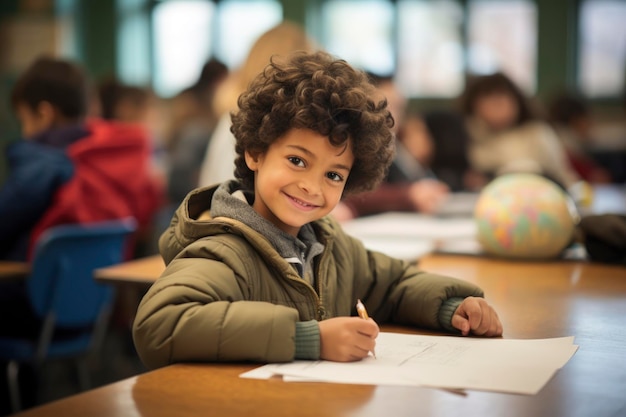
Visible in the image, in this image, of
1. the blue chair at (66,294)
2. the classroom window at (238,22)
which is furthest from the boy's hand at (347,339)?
the classroom window at (238,22)

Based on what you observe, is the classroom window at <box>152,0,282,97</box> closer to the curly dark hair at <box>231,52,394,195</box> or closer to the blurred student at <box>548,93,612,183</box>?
the blurred student at <box>548,93,612,183</box>

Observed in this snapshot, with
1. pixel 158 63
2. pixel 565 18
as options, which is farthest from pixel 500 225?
pixel 158 63

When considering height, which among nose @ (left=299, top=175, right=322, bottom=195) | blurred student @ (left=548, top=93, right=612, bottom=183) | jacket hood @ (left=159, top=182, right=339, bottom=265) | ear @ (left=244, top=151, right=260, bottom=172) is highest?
ear @ (left=244, top=151, right=260, bottom=172)

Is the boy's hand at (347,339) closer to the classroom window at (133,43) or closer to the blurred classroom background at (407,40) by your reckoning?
the blurred classroom background at (407,40)

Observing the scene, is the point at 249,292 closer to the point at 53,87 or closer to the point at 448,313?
the point at 448,313

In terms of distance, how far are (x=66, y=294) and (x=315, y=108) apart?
1.65 m

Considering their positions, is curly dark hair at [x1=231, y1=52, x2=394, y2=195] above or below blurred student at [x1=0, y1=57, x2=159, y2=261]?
above

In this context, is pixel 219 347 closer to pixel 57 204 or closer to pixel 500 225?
pixel 500 225

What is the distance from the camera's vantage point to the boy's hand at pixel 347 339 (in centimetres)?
109

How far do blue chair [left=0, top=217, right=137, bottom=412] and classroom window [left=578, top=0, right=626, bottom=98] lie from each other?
6.91m

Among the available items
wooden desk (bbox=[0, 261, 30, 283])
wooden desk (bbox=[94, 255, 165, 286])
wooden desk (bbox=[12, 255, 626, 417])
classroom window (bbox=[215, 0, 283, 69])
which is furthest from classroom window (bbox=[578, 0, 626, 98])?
wooden desk (bbox=[12, 255, 626, 417])

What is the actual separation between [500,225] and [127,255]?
5.85 ft

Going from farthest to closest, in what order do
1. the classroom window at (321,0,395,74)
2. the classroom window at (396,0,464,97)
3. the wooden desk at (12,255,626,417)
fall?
the classroom window at (321,0,395,74)
the classroom window at (396,0,464,97)
the wooden desk at (12,255,626,417)

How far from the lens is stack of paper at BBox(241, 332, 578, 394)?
101 centimetres
